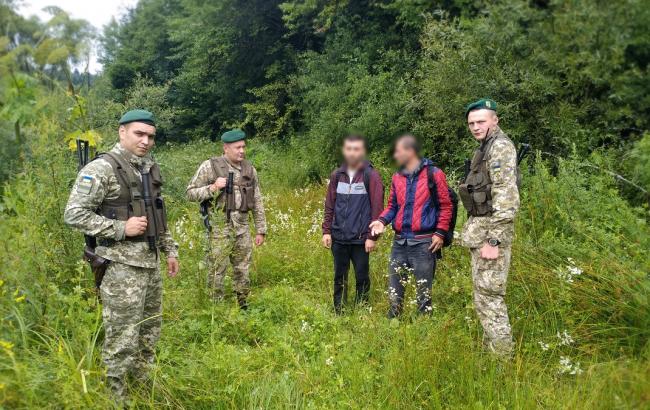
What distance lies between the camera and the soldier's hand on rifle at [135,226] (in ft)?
10.0

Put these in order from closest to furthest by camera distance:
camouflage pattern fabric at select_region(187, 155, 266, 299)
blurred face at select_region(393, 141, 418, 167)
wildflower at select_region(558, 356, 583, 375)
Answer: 1. wildflower at select_region(558, 356, 583, 375)
2. blurred face at select_region(393, 141, 418, 167)
3. camouflage pattern fabric at select_region(187, 155, 266, 299)

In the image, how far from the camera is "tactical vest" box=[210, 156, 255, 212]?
193 inches

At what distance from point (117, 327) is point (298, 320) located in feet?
5.41

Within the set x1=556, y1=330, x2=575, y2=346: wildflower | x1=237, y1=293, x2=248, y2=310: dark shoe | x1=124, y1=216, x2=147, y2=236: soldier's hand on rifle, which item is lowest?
x1=237, y1=293, x2=248, y2=310: dark shoe

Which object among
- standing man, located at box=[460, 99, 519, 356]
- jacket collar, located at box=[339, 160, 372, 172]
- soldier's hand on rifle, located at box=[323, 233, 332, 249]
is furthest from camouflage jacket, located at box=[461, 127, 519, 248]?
soldier's hand on rifle, located at box=[323, 233, 332, 249]

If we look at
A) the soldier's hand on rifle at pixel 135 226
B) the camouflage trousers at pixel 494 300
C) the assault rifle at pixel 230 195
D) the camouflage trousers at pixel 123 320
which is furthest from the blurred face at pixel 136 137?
the camouflage trousers at pixel 494 300

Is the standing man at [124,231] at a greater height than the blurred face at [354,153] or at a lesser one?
lesser

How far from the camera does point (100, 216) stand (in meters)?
3.02

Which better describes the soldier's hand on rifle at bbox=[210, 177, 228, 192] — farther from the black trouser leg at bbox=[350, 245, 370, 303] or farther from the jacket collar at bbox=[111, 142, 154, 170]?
the black trouser leg at bbox=[350, 245, 370, 303]

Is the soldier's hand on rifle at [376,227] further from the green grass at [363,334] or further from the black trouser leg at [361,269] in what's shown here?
the green grass at [363,334]

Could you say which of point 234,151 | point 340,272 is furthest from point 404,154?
point 234,151

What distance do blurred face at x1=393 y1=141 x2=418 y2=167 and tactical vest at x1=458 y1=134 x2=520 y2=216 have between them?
2.85 feet

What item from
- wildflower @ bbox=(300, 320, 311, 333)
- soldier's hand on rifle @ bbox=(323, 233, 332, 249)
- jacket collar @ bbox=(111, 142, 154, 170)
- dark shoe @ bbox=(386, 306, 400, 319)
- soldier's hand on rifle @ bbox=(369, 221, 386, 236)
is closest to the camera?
jacket collar @ bbox=(111, 142, 154, 170)

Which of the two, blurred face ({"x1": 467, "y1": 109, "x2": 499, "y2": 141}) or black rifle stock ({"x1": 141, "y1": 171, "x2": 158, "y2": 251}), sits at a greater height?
blurred face ({"x1": 467, "y1": 109, "x2": 499, "y2": 141})
